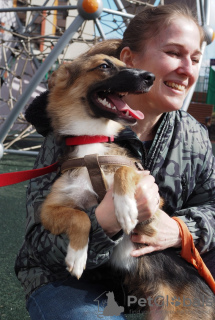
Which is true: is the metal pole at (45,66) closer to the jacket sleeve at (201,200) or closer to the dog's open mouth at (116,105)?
the dog's open mouth at (116,105)

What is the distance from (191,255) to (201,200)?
339 mm

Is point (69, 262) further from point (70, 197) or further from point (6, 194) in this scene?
point (6, 194)

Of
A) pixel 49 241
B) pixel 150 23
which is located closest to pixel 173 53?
pixel 150 23

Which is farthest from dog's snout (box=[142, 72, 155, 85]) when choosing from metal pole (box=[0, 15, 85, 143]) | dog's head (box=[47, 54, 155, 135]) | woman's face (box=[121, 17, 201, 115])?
metal pole (box=[0, 15, 85, 143])

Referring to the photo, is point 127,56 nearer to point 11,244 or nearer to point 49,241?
point 49,241

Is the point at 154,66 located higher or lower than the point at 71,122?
higher

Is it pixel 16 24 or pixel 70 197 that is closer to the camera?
pixel 70 197

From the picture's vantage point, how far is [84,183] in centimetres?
163

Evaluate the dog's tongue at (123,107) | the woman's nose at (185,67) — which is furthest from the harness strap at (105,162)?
the woman's nose at (185,67)

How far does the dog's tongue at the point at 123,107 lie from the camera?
172 centimetres

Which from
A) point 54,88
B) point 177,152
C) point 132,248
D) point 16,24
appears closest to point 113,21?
point 16,24

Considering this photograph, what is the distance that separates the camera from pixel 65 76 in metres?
2.03

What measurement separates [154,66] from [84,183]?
69cm

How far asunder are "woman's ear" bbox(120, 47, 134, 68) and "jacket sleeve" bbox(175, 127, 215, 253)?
1.76 ft
